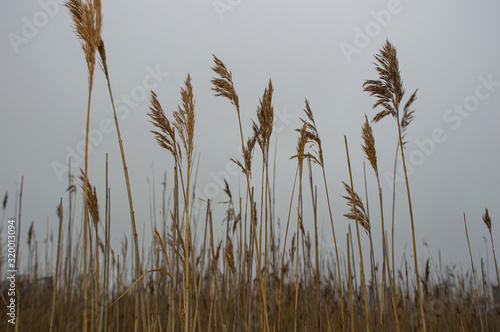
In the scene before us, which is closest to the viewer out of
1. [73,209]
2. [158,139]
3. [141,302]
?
[158,139]

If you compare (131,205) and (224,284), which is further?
(224,284)

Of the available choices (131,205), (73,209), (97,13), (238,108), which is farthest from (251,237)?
(73,209)

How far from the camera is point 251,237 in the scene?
233 centimetres

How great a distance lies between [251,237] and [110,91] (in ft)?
4.39

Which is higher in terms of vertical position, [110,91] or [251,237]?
[110,91]

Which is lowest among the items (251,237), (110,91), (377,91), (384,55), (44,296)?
(44,296)

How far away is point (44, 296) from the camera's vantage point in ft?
16.4

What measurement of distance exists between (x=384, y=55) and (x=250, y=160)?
0.97m

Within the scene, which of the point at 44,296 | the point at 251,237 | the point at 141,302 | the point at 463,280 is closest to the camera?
the point at 141,302

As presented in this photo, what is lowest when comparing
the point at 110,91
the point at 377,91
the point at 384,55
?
the point at 110,91

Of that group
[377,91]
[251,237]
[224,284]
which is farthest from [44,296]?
[377,91]

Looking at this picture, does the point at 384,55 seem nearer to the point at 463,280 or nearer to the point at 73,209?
the point at 73,209

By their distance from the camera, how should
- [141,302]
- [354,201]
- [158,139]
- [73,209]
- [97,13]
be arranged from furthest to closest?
[73,209]
[354,201]
[141,302]
[158,139]
[97,13]

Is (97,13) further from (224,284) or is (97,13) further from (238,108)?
(224,284)
